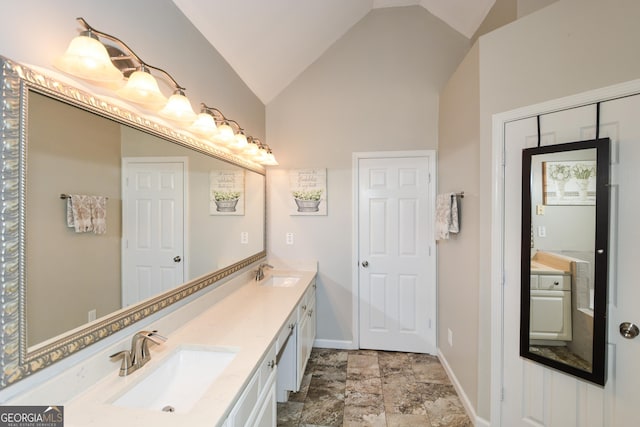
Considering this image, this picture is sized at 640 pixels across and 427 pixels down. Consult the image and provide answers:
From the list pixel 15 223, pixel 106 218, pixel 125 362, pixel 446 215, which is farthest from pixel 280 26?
pixel 125 362

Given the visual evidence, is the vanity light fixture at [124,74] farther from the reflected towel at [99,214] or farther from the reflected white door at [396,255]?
the reflected white door at [396,255]

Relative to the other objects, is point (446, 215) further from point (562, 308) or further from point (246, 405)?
point (246, 405)

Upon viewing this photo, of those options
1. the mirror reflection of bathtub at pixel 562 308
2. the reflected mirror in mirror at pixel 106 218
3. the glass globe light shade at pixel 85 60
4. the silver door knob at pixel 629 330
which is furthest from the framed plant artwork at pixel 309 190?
the silver door knob at pixel 629 330

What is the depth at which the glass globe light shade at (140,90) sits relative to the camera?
116cm

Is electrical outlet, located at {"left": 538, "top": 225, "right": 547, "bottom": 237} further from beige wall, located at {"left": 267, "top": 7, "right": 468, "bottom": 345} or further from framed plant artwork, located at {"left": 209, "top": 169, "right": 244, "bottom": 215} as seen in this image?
framed plant artwork, located at {"left": 209, "top": 169, "right": 244, "bottom": 215}

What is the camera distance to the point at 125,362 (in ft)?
3.77

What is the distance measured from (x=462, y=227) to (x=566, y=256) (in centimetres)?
74

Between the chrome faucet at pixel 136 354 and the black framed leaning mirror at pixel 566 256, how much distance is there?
6.56 ft

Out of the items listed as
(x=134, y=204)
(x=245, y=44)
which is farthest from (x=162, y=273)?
(x=245, y=44)

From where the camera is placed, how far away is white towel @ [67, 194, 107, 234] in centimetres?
104

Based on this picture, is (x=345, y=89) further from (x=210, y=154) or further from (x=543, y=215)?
(x=543, y=215)

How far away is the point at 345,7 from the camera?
8.54ft

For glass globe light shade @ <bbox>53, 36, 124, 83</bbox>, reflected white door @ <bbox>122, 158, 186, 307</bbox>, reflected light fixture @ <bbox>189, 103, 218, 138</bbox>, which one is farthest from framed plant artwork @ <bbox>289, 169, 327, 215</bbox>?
glass globe light shade @ <bbox>53, 36, 124, 83</bbox>

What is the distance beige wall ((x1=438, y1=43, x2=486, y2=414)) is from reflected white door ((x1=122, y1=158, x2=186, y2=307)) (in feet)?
6.37
